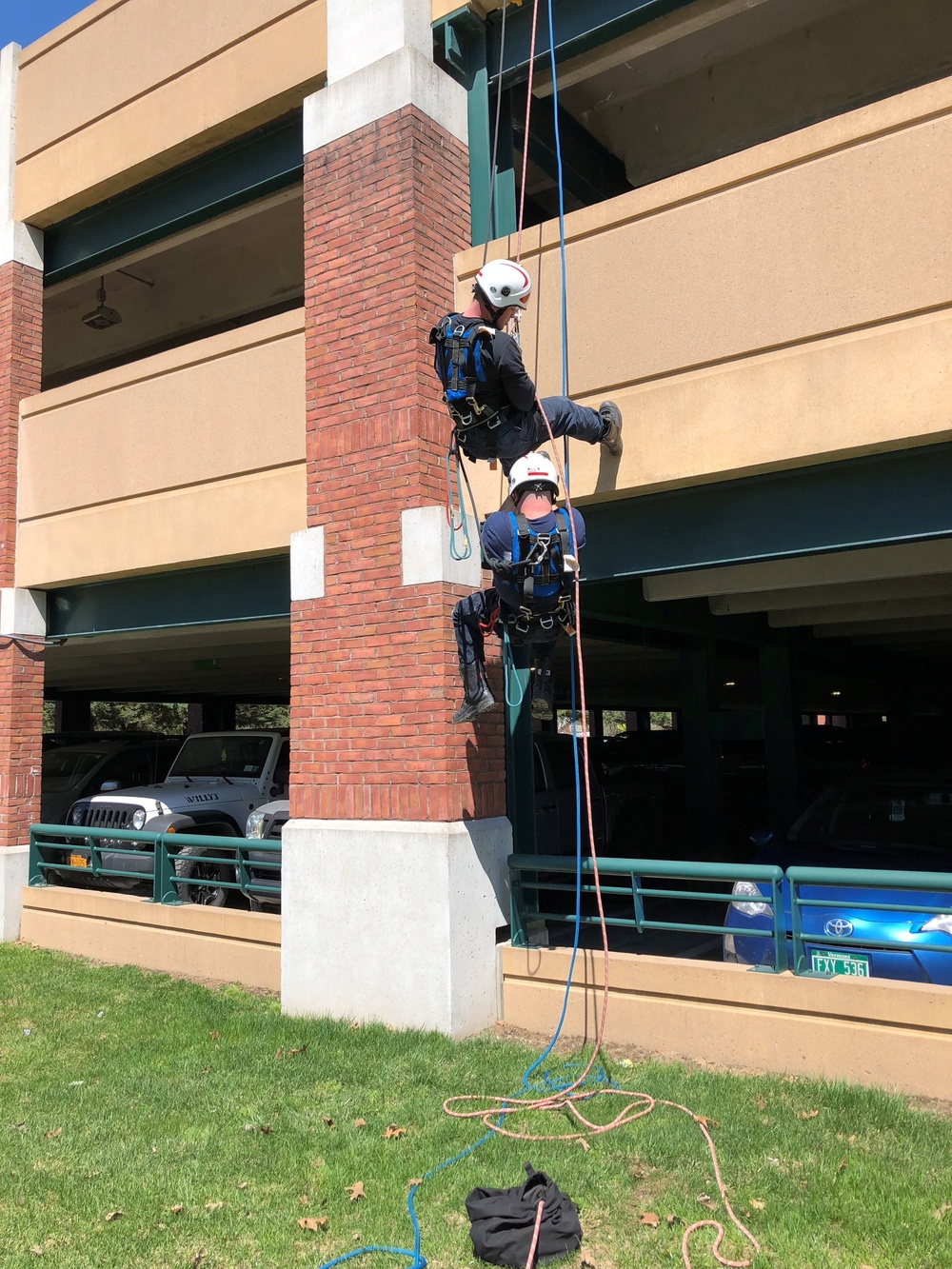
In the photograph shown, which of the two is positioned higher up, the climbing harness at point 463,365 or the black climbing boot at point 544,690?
the climbing harness at point 463,365

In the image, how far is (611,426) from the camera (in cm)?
654

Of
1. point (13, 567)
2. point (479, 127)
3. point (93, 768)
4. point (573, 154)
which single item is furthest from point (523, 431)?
point (93, 768)

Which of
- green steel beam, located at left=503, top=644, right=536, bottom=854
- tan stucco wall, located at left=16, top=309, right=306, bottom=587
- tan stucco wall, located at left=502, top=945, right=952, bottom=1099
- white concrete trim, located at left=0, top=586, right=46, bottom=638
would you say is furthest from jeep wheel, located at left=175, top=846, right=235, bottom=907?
tan stucco wall, located at left=502, top=945, right=952, bottom=1099

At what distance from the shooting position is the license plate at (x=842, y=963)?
5773mm

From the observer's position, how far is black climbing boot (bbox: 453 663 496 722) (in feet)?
20.6

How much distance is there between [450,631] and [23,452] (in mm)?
6453

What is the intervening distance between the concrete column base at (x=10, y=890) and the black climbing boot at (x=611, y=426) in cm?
754

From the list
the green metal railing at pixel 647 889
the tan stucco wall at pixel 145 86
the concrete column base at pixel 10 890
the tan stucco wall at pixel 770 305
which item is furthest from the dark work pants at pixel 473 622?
the concrete column base at pixel 10 890

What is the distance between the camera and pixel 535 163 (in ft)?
28.0

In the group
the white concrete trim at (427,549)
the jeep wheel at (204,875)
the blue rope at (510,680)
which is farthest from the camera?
the jeep wheel at (204,875)

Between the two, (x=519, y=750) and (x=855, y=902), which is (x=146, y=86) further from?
(x=855, y=902)

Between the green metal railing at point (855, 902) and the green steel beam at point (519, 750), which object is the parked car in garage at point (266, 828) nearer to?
the green steel beam at point (519, 750)

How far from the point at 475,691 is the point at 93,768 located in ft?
29.7

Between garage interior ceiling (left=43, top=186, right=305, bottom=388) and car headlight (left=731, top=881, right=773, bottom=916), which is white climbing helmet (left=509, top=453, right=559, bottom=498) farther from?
garage interior ceiling (left=43, top=186, right=305, bottom=388)
